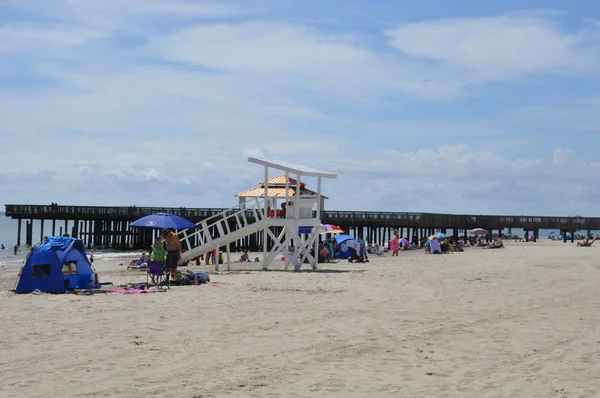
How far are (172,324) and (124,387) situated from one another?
3872mm

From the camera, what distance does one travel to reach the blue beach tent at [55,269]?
1533 centimetres

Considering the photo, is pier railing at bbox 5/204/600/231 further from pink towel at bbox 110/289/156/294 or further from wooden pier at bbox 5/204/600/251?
pink towel at bbox 110/289/156/294

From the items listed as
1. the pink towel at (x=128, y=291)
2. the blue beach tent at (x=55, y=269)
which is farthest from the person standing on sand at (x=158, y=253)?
the pink towel at (x=128, y=291)

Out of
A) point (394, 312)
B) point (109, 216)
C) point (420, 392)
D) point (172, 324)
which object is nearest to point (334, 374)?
point (420, 392)

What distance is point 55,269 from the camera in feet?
50.8

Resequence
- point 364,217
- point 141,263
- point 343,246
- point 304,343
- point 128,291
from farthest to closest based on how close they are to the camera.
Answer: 1. point 364,217
2. point 343,246
3. point 141,263
4. point 128,291
5. point 304,343

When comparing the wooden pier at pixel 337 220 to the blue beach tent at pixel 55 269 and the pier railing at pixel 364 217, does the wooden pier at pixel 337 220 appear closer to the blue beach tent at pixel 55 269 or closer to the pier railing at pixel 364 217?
the pier railing at pixel 364 217

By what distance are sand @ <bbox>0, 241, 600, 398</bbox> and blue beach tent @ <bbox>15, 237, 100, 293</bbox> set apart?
0.74m

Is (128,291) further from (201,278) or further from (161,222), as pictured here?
(161,222)

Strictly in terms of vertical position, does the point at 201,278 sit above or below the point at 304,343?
above

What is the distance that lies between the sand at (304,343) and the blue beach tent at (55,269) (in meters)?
0.74

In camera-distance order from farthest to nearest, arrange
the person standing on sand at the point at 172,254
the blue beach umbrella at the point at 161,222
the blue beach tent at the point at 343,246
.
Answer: the blue beach tent at the point at 343,246
the blue beach umbrella at the point at 161,222
the person standing on sand at the point at 172,254

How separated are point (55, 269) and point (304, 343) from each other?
7.77 meters

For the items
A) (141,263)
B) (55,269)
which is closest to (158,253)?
(55,269)
